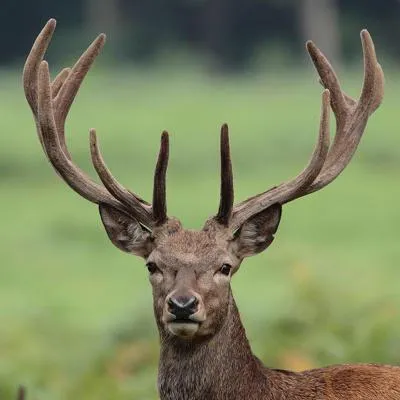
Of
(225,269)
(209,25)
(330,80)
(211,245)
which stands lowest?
(225,269)

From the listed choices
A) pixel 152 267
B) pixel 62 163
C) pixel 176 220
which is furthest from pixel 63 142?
pixel 152 267

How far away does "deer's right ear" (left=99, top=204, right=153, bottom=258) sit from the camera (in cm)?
838

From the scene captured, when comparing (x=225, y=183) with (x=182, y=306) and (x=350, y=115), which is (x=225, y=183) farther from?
(x=350, y=115)

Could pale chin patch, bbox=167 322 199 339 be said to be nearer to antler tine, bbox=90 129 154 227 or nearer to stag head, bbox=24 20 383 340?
stag head, bbox=24 20 383 340

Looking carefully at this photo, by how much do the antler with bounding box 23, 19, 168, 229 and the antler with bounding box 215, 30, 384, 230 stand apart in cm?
30

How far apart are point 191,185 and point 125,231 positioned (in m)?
18.3

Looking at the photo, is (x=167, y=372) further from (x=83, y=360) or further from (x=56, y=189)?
(x=56, y=189)

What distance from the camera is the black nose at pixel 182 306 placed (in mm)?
7652

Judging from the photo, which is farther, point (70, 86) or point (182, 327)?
point (70, 86)

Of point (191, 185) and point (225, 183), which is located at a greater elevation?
point (191, 185)

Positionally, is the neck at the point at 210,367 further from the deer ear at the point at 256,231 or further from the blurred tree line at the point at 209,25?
the blurred tree line at the point at 209,25

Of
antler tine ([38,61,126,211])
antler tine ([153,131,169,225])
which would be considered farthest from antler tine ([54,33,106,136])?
antler tine ([153,131,169,225])

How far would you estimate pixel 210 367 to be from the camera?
26.5 ft

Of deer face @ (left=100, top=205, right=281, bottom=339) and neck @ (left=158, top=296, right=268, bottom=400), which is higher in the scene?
deer face @ (left=100, top=205, right=281, bottom=339)
